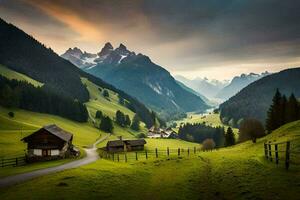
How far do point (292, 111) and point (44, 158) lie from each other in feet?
279

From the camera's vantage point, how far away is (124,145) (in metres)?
132

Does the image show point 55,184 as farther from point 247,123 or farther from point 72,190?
point 247,123

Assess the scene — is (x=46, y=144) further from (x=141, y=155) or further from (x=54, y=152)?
(x=141, y=155)

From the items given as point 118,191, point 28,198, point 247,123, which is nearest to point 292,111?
point 247,123

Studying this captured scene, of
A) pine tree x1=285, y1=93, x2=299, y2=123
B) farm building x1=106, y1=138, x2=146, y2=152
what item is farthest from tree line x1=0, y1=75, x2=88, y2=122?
pine tree x1=285, y1=93, x2=299, y2=123

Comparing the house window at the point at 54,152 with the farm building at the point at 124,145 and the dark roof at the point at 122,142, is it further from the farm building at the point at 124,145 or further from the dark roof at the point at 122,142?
the dark roof at the point at 122,142

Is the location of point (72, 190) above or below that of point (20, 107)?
below

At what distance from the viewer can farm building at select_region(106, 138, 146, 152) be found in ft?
418

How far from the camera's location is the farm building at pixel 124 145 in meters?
127

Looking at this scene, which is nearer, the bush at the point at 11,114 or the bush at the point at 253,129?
the bush at the point at 253,129

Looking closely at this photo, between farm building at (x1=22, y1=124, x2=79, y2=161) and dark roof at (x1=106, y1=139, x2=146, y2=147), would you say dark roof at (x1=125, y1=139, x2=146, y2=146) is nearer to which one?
dark roof at (x1=106, y1=139, x2=146, y2=147)

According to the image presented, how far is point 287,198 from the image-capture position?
1897 centimetres

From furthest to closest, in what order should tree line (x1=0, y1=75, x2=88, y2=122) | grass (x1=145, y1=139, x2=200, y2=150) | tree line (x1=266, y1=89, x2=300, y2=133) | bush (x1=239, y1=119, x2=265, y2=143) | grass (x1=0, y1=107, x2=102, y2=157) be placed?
tree line (x1=0, y1=75, x2=88, y2=122), grass (x1=145, y1=139, x2=200, y2=150), bush (x1=239, y1=119, x2=265, y2=143), tree line (x1=266, y1=89, x2=300, y2=133), grass (x1=0, y1=107, x2=102, y2=157)

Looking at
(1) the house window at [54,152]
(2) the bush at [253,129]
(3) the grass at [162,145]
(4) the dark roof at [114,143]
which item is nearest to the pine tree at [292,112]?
(2) the bush at [253,129]
